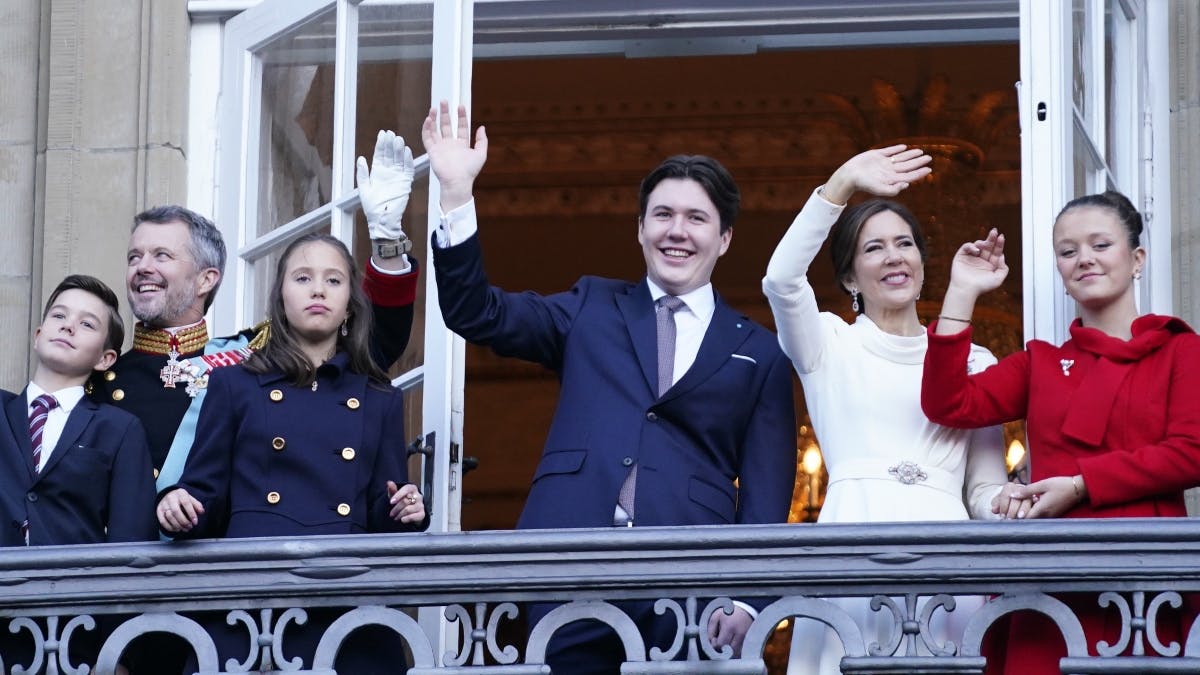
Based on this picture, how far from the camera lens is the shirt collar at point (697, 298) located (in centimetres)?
537

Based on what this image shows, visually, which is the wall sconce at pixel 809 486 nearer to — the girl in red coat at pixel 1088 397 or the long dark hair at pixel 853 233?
the long dark hair at pixel 853 233

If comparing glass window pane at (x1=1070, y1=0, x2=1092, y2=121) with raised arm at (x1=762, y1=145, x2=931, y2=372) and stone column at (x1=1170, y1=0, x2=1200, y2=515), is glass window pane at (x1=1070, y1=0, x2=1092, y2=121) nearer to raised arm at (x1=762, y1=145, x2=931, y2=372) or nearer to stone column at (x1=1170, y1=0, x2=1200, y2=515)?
stone column at (x1=1170, y1=0, x2=1200, y2=515)

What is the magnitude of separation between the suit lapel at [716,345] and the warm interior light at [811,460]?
12.9ft

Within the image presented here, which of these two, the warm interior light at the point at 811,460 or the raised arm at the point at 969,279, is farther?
the warm interior light at the point at 811,460

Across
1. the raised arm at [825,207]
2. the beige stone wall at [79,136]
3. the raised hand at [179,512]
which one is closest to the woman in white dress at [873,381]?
the raised arm at [825,207]

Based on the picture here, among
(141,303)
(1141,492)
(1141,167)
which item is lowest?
(1141,492)

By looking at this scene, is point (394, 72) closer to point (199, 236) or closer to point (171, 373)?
point (199, 236)

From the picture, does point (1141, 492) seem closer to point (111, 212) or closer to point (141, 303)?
point (141, 303)

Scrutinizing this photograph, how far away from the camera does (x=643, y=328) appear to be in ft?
17.4

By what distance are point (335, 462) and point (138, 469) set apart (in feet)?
1.31

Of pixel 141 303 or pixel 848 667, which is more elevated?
pixel 141 303

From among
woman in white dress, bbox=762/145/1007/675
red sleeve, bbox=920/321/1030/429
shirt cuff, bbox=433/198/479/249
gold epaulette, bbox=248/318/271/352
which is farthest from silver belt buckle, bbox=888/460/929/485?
gold epaulette, bbox=248/318/271/352

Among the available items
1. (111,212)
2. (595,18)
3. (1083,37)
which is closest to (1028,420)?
(1083,37)

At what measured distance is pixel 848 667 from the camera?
14.9ft
